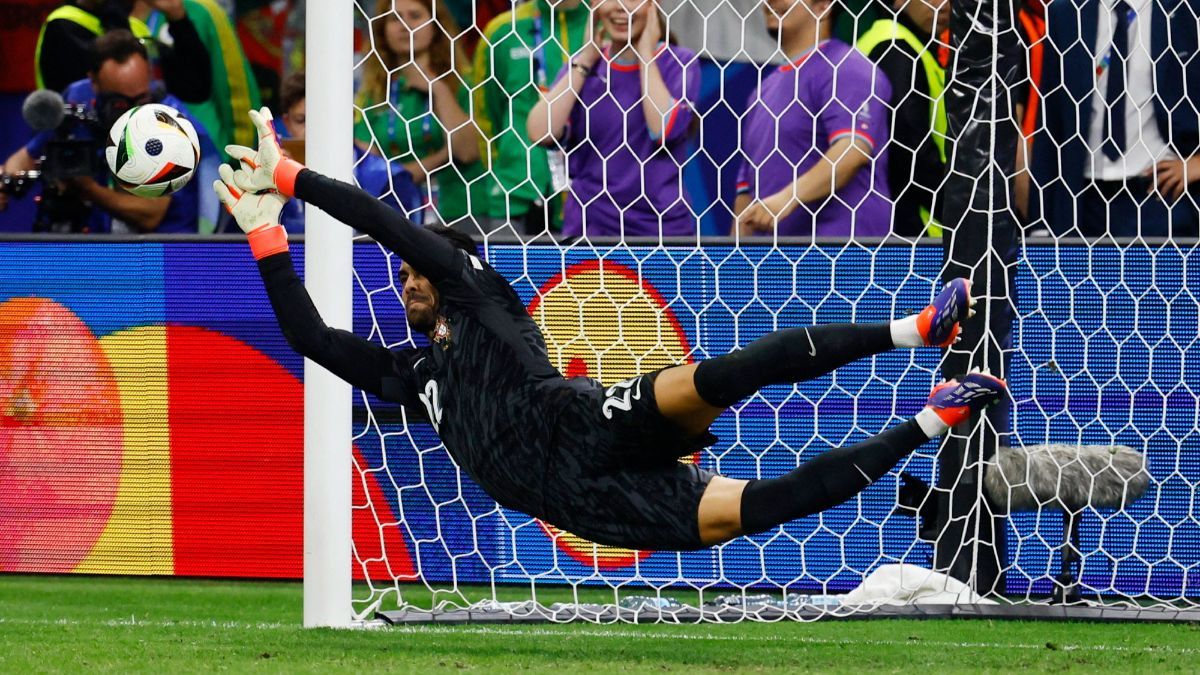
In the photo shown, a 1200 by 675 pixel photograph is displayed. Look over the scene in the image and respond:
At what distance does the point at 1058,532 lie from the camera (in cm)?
698

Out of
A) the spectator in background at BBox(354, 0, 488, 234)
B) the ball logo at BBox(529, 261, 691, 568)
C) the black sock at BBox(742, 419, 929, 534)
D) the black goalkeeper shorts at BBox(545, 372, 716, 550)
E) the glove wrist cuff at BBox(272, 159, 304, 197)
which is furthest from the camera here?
the spectator in background at BBox(354, 0, 488, 234)

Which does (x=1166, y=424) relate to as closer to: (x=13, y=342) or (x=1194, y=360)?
(x=1194, y=360)

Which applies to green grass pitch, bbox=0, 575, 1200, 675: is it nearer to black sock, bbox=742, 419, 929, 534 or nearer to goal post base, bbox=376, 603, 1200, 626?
goal post base, bbox=376, 603, 1200, 626

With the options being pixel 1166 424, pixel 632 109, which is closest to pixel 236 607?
pixel 632 109

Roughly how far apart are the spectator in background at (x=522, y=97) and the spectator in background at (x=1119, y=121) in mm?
2044

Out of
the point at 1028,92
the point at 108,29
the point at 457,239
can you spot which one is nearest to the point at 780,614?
the point at 457,239

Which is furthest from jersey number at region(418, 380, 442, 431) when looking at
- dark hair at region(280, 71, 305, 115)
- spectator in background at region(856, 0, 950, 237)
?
dark hair at region(280, 71, 305, 115)

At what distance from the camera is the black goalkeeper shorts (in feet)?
17.0

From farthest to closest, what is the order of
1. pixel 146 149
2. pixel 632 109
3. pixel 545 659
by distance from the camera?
1. pixel 632 109
2. pixel 146 149
3. pixel 545 659

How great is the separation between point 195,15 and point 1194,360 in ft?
17.7

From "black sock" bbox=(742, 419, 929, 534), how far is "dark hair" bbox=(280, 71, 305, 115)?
4230mm

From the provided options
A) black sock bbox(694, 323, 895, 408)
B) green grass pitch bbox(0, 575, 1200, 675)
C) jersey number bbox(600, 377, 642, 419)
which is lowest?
green grass pitch bbox(0, 575, 1200, 675)

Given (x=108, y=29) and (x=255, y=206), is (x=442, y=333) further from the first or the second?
(x=108, y=29)

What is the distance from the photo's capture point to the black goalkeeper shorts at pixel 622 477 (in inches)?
204
